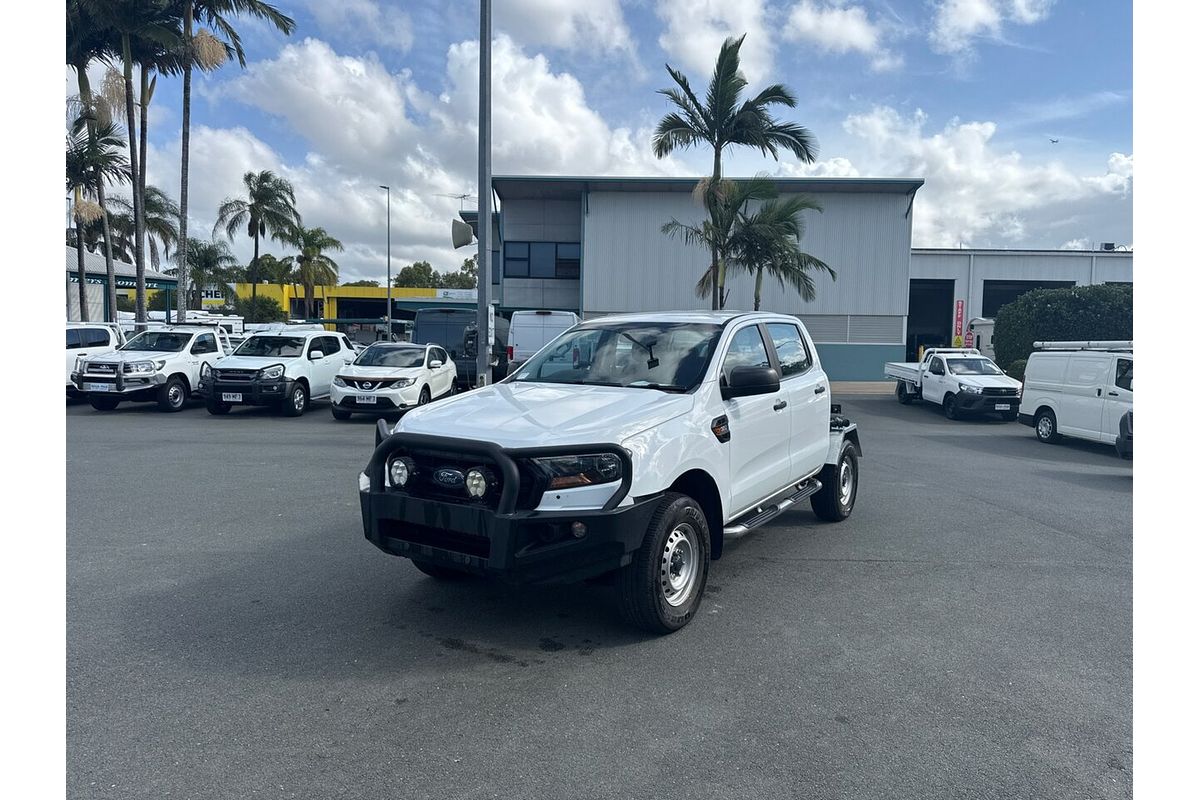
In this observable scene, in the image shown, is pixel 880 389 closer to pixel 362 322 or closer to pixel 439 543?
pixel 439 543

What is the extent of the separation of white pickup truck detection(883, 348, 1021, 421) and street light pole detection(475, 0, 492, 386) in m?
11.8

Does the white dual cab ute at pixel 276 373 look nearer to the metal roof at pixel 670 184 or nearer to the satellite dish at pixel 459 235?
the satellite dish at pixel 459 235

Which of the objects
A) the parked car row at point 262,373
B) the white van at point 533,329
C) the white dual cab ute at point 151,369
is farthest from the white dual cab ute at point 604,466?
the white van at point 533,329

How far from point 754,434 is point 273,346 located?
50.0 feet

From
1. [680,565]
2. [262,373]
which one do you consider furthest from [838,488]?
[262,373]

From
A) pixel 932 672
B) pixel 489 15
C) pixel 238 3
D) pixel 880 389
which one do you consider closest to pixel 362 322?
pixel 238 3

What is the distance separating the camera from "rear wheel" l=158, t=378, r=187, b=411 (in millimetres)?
17344

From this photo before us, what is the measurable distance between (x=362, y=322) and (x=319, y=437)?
49714 millimetres

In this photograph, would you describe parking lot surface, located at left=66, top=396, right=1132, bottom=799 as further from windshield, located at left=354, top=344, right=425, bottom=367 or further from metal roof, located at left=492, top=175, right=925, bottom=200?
metal roof, located at left=492, top=175, right=925, bottom=200

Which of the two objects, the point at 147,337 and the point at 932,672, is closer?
the point at 932,672

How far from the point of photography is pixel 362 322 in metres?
61.4

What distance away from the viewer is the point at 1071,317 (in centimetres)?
2762

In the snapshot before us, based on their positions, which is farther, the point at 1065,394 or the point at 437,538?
the point at 1065,394

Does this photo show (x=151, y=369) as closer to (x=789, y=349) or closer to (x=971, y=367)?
(x=789, y=349)
